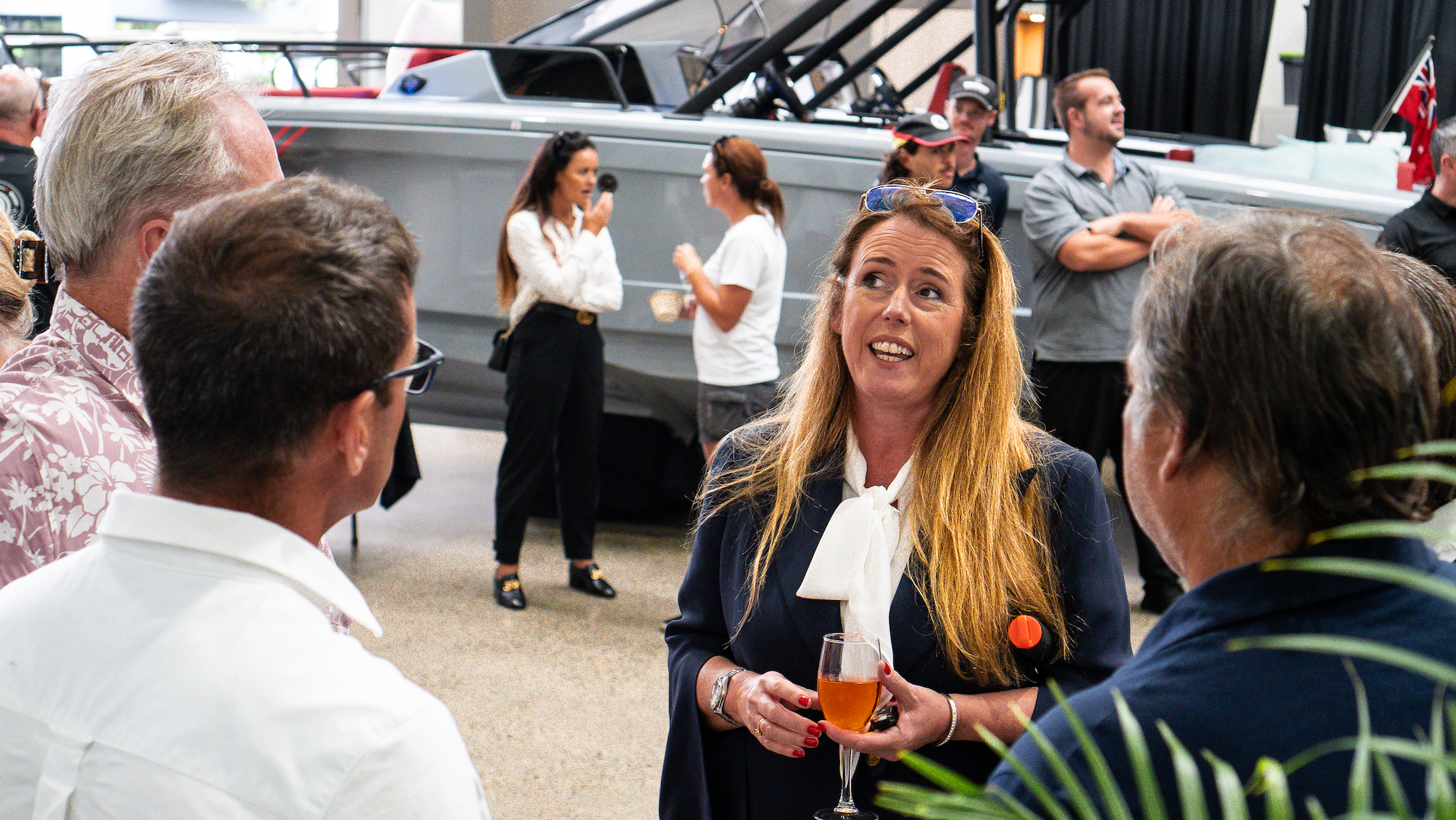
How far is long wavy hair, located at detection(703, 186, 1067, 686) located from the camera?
1.55 meters

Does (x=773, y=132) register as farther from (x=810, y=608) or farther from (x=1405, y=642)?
(x=1405, y=642)

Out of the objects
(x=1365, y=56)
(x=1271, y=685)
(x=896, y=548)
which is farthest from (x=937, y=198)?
(x=1365, y=56)

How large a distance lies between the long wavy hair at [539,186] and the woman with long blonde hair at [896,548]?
248cm

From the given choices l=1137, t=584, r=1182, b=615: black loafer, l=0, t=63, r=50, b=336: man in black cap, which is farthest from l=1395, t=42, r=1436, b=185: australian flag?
l=0, t=63, r=50, b=336: man in black cap

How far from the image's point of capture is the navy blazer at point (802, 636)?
157 cm

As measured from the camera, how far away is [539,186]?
13.7ft

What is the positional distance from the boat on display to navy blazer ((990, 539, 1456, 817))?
11.2ft

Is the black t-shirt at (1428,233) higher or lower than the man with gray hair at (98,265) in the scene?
lower

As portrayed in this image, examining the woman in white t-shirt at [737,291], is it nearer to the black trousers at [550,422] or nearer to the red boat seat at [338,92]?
the black trousers at [550,422]

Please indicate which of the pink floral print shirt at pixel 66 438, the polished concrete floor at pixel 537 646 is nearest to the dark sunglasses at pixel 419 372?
the pink floral print shirt at pixel 66 438

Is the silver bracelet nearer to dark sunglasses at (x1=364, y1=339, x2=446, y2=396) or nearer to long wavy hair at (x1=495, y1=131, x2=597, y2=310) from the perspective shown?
dark sunglasses at (x1=364, y1=339, x2=446, y2=396)

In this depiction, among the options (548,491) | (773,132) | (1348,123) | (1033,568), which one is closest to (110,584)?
(1033,568)

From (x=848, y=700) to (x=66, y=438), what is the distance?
0.93 meters

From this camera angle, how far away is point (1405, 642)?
89 cm
